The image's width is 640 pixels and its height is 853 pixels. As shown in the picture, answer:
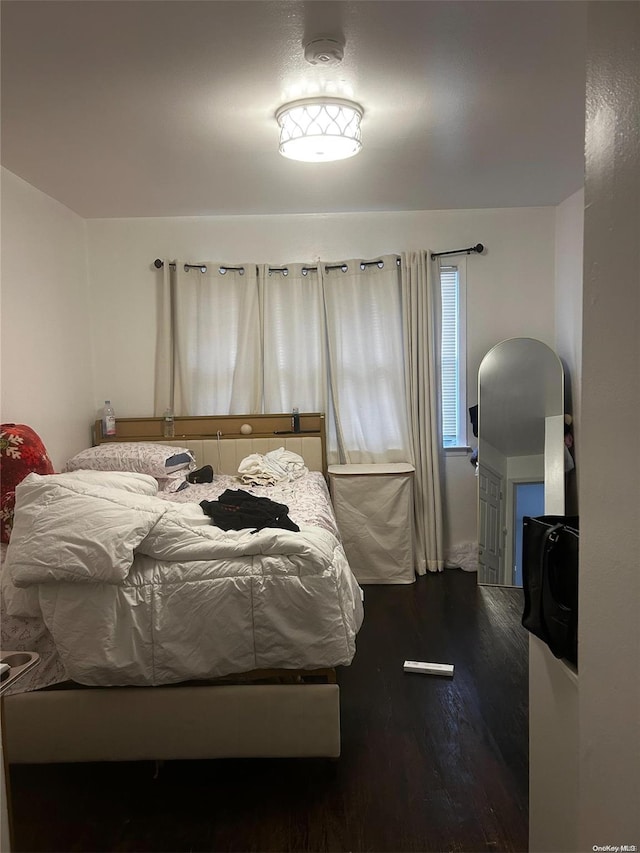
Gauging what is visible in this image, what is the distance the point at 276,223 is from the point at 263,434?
1.51 metres

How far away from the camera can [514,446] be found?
4.23 meters

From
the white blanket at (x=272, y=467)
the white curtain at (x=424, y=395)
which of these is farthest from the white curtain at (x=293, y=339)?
the white curtain at (x=424, y=395)

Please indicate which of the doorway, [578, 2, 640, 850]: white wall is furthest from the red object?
the doorway

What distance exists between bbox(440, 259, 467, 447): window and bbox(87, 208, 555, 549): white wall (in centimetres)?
7

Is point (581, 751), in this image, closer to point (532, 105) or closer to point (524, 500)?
point (532, 105)

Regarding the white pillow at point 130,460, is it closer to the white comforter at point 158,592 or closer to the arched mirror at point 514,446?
the white comforter at point 158,592

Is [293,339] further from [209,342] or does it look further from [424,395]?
[424,395]

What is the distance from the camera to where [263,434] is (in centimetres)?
445

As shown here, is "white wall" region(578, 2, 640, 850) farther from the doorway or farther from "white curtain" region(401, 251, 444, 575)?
"white curtain" region(401, 251, 444, 575)

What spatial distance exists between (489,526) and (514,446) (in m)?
0.58

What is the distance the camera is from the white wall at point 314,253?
4.45 meters

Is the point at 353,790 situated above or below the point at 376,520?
below

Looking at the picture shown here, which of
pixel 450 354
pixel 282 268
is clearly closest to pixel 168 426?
pixel 282 268

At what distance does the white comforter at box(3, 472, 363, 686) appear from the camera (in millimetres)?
2043
